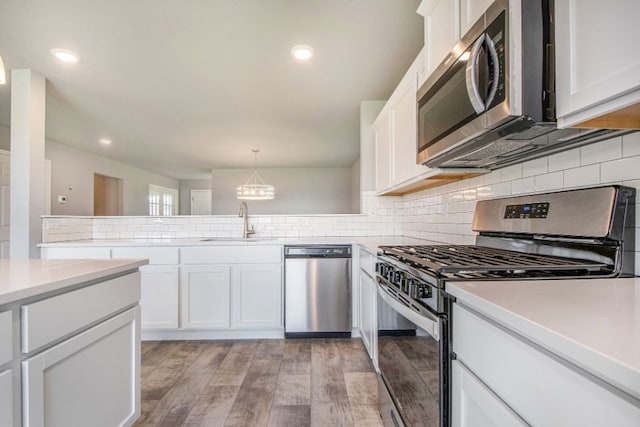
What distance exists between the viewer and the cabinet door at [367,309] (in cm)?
215

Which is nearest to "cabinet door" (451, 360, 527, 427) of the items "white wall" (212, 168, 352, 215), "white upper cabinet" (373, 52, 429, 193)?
"white upper cabinet" (373, 52, 429, 193)

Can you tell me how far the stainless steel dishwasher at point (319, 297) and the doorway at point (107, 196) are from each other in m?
6.01

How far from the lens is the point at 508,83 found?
0.97 meters

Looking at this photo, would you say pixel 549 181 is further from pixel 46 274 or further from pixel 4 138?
pixel 4 138

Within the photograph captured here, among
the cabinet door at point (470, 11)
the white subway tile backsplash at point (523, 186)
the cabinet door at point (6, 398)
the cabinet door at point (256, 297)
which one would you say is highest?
the cabinet door at point (470, 11)

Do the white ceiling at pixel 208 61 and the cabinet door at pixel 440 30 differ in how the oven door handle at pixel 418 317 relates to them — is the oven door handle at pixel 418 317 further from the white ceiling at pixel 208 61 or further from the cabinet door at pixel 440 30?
the white ceiling at pixel 208 61

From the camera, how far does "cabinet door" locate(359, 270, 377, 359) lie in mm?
2146

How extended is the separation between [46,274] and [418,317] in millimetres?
1268

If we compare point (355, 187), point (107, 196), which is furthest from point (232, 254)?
point (107, 196)

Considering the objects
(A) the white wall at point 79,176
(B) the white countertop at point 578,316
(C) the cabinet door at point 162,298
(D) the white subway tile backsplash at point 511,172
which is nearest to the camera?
(B) the white countertop at point 578,316

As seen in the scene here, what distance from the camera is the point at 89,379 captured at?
1162 mm

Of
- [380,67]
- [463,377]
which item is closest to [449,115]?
[463,377]

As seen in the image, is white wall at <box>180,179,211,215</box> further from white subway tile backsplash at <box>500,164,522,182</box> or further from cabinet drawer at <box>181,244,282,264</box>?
white subway tile backsplash at <box>500,164,522,182</box>

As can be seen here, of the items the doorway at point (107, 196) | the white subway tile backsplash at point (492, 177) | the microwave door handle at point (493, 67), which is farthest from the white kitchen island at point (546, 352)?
the doorway at point (107, 196)
